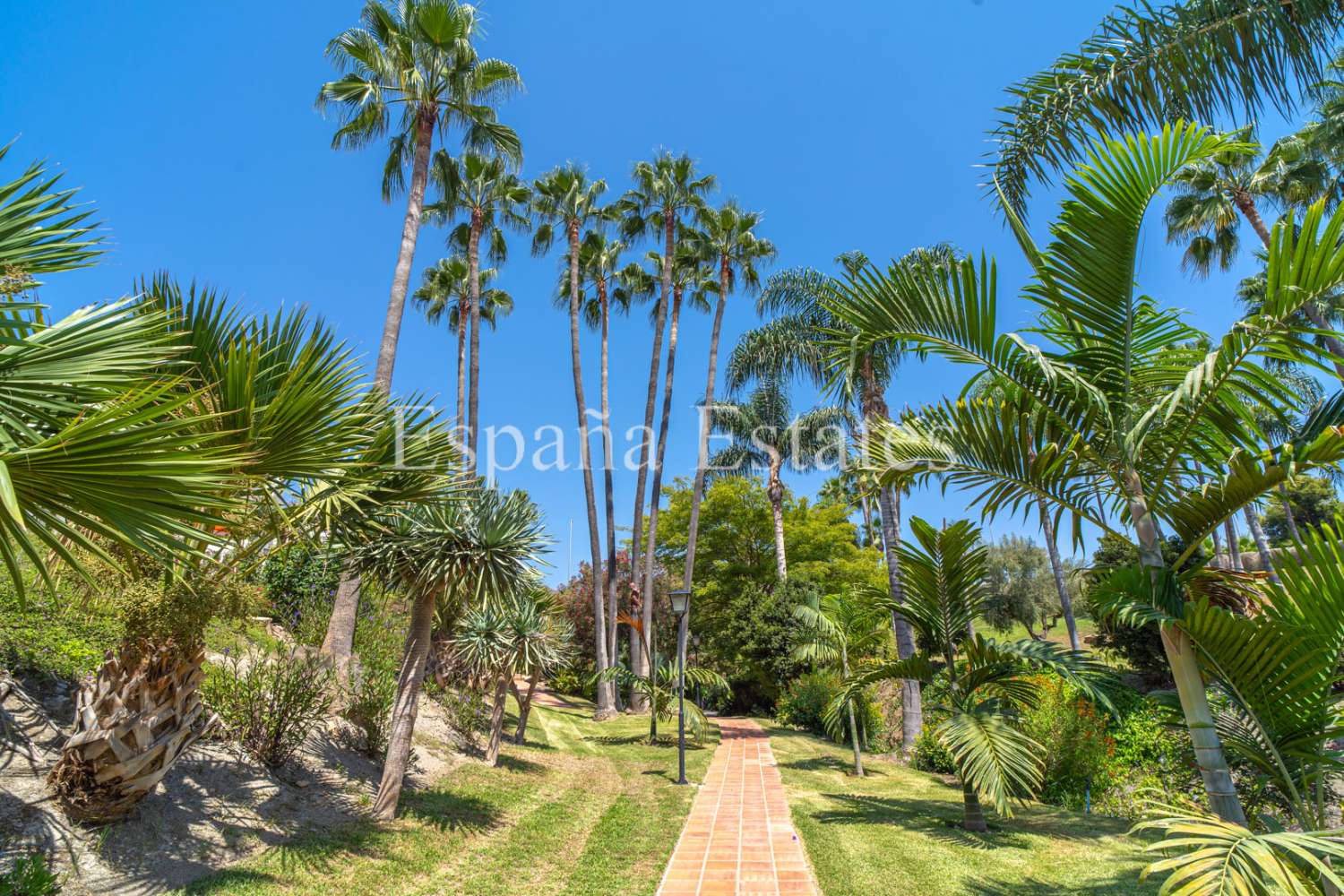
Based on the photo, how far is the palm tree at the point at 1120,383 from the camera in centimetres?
308

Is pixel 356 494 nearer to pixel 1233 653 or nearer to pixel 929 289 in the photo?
pixel 929 289

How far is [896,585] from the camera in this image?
1495cm

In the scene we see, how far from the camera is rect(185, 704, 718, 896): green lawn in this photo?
571 centimetres

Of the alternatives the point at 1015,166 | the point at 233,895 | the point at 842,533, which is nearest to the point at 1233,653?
the point at 1015,166

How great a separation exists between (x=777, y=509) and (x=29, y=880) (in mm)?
25389

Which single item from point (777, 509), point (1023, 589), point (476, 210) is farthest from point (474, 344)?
point (1023, 589)

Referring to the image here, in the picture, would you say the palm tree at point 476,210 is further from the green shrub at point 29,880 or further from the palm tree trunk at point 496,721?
the green shrub at point 29,880

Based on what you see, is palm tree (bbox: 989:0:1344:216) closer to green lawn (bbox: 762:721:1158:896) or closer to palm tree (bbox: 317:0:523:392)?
green lawn (bbox: 762:721:1158:896)

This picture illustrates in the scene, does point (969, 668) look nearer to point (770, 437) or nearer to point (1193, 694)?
point (1193, 694)

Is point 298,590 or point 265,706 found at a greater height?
point 298,590

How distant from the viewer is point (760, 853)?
689cm

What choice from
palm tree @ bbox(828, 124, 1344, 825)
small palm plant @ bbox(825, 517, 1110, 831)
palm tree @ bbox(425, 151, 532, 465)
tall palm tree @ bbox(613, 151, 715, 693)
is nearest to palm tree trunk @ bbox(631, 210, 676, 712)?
tall palm tree @ bbox(613, 151, 715, 693)

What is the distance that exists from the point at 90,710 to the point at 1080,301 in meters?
7.51

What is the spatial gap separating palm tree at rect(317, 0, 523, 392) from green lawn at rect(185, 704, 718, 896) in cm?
888
